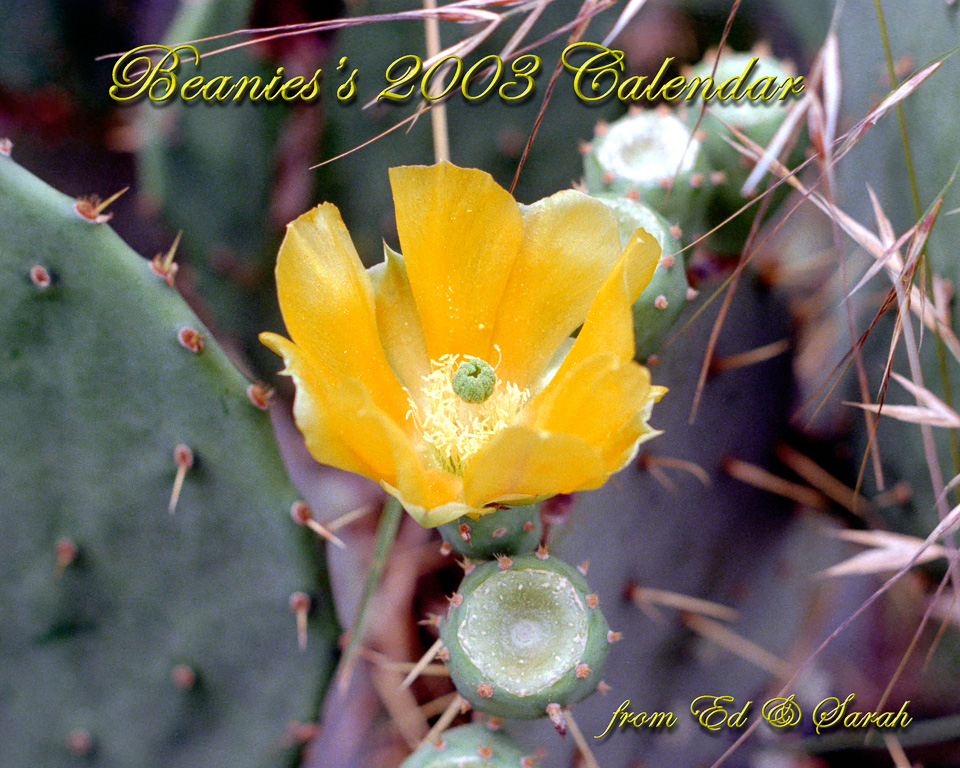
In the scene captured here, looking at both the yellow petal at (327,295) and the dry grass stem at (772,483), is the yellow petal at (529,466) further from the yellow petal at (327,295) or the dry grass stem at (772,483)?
the dry grass stem at (772,483)

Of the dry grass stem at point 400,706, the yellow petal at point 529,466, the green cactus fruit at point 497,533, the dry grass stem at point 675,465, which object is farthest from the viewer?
the dry grass stem at point 400,706

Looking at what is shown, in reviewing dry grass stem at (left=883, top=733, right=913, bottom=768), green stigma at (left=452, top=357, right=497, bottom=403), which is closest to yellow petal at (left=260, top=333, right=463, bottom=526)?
green stigma at (left=452, top=357, right=497, bottom=403)

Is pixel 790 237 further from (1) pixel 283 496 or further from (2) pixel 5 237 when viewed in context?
(2) pixel 5 237

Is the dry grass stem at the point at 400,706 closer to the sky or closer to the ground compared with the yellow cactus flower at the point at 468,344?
closer to the ground

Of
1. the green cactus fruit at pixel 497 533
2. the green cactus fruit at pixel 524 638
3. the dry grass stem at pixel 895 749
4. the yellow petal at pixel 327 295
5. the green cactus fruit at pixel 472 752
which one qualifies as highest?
the yellow petal at pixel 327 295

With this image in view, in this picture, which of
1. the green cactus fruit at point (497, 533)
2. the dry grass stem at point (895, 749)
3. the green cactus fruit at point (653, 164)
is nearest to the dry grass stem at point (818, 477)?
the dry grass stem at point (895, 749)

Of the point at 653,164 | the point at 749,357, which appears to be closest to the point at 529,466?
the point at 653,164

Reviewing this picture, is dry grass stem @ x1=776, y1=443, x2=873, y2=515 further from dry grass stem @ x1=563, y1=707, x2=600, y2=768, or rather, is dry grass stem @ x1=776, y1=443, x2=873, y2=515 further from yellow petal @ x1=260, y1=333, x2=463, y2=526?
yellow petal @ x1=260, y1=333, x2=463, y2=526
